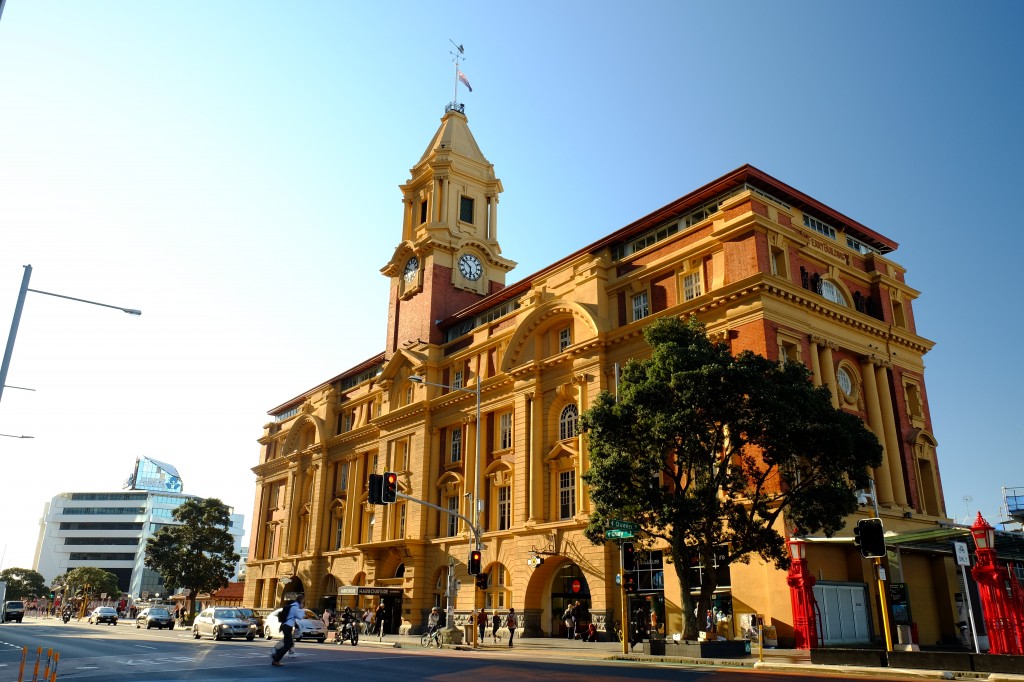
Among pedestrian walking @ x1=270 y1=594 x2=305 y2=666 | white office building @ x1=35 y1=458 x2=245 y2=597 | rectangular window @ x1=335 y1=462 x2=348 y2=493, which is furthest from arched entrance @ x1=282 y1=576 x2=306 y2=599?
white office building @ x1=35 y1=458 x2=245 y2=597

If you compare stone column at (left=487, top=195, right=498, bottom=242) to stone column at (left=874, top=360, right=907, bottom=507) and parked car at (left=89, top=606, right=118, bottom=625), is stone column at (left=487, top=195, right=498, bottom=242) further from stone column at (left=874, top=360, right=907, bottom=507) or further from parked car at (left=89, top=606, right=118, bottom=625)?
parked car at (left=89, top=606, right=118, bottom=625)

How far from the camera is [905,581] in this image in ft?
108

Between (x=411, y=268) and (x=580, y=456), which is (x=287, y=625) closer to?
(x=580, y=456)

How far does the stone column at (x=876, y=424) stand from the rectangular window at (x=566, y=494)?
14.2 meters

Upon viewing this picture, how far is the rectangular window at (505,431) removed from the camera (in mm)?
45500

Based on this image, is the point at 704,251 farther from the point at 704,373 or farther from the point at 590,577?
the point at 590,577

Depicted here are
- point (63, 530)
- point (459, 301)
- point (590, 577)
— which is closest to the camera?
point (590, 577)

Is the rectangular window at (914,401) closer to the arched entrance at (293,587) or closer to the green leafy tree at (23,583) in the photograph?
the arched entrance at (293,587)

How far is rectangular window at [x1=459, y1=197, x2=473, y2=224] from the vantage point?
60250 mm

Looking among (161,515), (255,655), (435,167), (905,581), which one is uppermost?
(435,167)

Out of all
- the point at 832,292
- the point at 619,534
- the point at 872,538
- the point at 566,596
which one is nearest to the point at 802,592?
the point at 619,534

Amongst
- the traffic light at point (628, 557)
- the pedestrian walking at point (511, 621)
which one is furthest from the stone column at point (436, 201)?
the traffic light at point (628, 557)

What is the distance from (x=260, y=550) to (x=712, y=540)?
5476cm

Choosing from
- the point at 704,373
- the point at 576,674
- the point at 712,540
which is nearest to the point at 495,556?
the point at 712,540
